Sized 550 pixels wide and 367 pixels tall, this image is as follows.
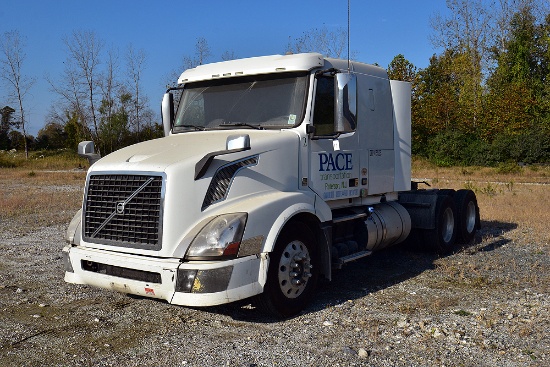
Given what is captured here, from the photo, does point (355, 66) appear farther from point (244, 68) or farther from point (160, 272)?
point (160, 272)

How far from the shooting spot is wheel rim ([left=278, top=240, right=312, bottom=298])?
5852 millimetres

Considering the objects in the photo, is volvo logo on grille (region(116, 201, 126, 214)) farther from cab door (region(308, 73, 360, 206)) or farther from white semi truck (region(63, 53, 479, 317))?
cab door (region(308, 73, 360, 206))

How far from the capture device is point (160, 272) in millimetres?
5180

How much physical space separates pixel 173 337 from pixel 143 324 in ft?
1.91

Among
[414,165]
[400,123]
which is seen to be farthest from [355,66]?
[414,165]

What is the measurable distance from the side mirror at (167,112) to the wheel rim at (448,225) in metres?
5.20

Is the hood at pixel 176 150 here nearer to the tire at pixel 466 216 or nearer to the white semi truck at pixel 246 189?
the white semi truck at pixel 246 189

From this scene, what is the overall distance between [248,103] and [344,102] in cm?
116

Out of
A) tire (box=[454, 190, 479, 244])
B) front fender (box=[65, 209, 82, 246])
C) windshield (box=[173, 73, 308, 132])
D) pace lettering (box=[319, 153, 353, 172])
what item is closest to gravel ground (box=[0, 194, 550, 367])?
front fender (box=[65, 209, 82, 246])

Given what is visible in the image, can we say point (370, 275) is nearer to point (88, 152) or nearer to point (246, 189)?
point (246, 189)

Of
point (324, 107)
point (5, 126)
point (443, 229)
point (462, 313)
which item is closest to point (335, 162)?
point (324, 107)

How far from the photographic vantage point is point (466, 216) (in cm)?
1049

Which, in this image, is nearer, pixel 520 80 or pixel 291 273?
pixel 291 273

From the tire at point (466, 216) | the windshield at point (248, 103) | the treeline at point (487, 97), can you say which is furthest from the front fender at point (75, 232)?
the treeline at point (487, 97)
